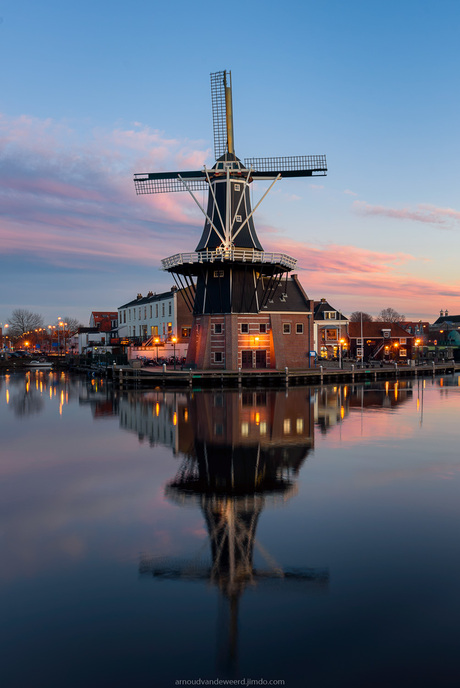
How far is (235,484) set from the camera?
590 inches

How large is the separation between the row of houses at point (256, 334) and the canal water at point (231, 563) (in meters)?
27.9

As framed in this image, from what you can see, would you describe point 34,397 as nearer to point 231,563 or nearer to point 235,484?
point 235,484

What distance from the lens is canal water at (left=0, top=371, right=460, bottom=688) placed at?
22.4ft

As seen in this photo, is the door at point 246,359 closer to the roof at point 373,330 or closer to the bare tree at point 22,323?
the roof at point 373,330

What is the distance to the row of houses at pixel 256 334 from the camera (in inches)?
1944

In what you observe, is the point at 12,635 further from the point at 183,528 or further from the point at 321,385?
the point at 321,385

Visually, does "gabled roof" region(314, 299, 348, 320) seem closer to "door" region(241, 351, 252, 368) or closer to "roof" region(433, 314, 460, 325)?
"door" region(241, 351, 252, 368)

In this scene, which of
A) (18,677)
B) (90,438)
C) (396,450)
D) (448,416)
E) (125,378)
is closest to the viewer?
(18,677)

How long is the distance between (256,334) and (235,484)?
35.9 metres

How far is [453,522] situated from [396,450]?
842cm

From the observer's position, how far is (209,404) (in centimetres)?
3397

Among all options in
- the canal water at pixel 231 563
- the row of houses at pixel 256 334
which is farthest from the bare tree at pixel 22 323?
the canal water at pixel 231 563

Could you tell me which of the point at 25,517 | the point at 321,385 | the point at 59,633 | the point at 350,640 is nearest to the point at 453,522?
the point at 350,640

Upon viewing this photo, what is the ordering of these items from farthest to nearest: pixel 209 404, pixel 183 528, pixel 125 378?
pixel 125 378 < pixel 209 404 < pixel 183 528
